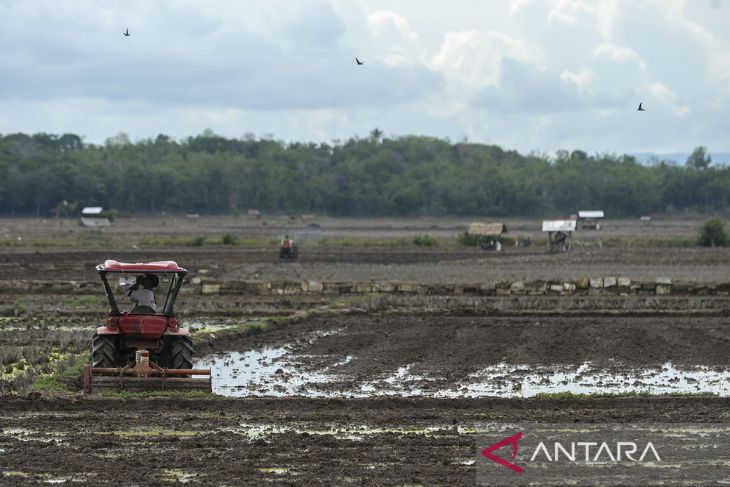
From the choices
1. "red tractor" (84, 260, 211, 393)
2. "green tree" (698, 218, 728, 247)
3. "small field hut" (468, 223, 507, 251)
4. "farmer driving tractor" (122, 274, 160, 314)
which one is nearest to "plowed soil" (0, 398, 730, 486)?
"red tractor" (84, 260, 211, 393)

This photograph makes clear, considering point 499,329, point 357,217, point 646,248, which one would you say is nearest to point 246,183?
point 357,217

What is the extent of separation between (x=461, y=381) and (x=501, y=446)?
6383mm

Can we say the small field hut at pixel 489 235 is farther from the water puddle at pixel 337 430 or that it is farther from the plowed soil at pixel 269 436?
the water puddle at pixel 337 430

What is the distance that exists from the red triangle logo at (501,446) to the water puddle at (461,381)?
155 inches

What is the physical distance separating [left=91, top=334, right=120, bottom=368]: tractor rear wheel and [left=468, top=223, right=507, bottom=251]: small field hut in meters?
54.3

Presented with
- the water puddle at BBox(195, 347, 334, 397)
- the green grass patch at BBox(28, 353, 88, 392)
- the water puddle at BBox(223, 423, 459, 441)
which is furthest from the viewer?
the water puddle at BBox(195, 347, 334, 397)

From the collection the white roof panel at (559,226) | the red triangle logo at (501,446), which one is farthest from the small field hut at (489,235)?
the red triangle logo at (501,446)

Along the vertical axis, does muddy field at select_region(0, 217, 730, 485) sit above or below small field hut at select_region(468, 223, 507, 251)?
below

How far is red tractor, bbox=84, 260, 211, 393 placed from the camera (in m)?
18.2

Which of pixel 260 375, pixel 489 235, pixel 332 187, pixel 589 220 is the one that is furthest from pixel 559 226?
pixel 332 187

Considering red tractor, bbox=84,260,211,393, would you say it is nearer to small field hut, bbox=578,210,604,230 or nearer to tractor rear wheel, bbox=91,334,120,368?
tractor rear wheel, bbox=91,334,120,368

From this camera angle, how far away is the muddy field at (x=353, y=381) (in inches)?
531

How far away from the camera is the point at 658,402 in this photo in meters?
17.8

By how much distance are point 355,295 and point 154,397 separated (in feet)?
73.4
